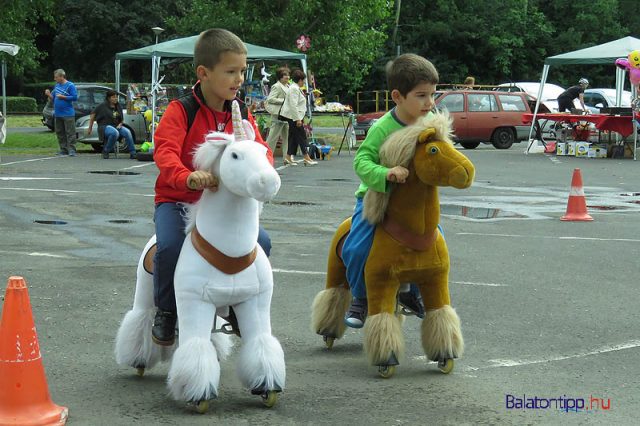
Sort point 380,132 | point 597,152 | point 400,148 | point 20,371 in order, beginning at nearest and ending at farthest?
point 20,371, point 400,148, point 380,132, point 597,152

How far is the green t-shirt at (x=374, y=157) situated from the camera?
575cm

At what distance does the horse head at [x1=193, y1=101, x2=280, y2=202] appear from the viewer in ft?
16.0

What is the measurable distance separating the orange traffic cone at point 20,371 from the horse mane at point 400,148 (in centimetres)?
197

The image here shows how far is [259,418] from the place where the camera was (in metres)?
5.09

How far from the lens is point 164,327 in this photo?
17.8 feet

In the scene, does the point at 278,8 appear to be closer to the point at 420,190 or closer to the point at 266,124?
the point at 266,124

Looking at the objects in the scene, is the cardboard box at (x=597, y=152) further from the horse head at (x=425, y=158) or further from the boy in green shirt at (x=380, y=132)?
the horse head at (x=425, y=158)

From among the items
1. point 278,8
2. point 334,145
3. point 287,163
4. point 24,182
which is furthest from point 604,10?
point 24,182

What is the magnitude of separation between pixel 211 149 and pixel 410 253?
1.37 meters

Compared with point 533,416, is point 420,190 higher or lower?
higher

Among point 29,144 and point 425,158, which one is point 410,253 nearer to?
point 425,158

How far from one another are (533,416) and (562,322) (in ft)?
7.78

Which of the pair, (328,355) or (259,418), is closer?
(259,418)

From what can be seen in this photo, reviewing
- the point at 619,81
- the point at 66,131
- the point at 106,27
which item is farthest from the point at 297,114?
the point at 106,27
